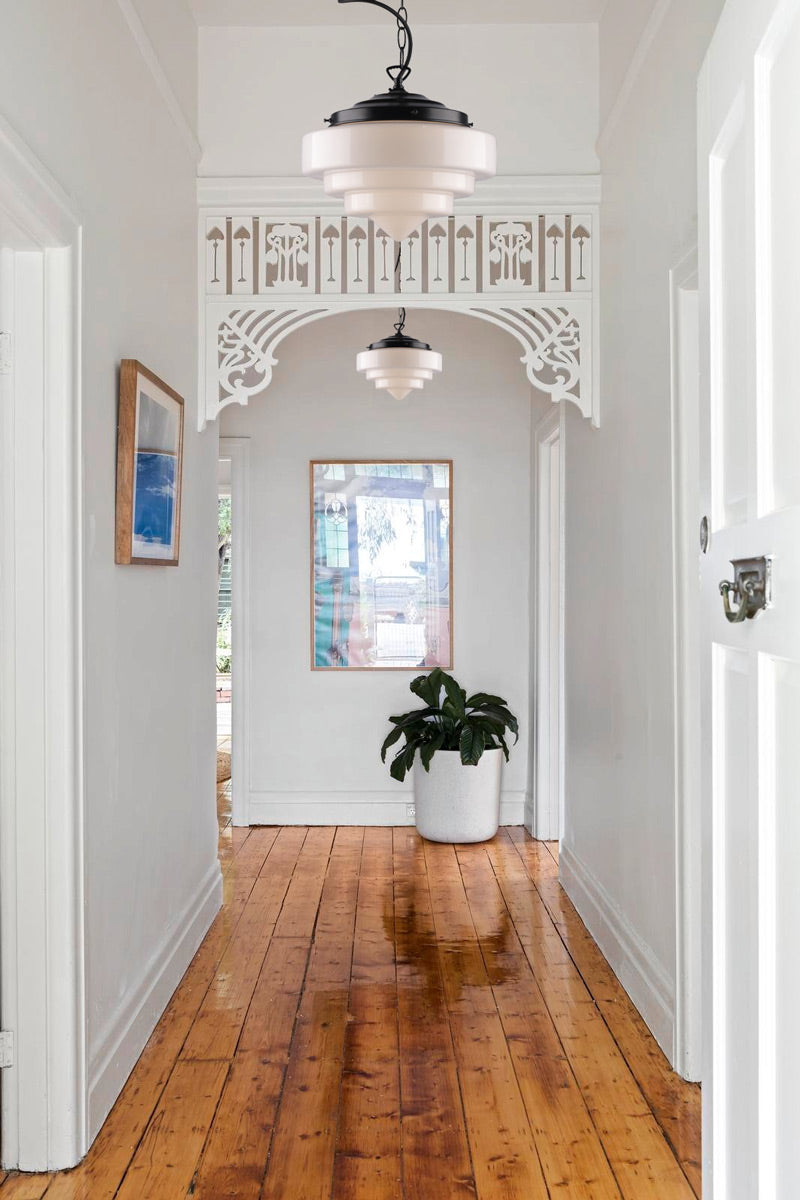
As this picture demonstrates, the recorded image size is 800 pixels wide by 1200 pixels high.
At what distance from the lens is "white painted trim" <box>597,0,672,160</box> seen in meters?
2.99

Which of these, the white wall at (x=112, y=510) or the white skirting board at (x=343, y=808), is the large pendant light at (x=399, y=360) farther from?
the white skirting board at (x=343, y=808)

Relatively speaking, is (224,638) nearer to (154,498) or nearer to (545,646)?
(545,646)

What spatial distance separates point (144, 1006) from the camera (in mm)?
3049

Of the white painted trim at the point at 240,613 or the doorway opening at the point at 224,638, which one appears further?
the doorway opening at the point at 224,638

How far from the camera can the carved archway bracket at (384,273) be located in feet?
12.6

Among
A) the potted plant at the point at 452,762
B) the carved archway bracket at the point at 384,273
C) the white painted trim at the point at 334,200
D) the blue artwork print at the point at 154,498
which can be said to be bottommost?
the potted plant at the point at 452,762

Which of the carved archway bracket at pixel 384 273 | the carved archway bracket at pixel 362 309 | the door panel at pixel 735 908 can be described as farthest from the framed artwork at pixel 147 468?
the door panel at pixel 735 908

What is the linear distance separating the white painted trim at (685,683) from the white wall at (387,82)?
1.32 meters

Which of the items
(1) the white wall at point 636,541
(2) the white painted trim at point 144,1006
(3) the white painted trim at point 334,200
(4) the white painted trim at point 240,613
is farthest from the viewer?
(4) the white painted trim at point 240,613

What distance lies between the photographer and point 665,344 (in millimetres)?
2932

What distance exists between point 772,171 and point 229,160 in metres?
3.00

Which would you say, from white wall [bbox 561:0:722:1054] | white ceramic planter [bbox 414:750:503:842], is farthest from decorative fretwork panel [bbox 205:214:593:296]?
white ceramic planter [bbox 414:750:503:842]

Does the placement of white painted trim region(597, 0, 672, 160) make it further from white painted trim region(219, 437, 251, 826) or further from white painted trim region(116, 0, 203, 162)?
white painted trim region(219, 437, 251, 826)

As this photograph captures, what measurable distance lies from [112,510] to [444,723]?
3.06 m
